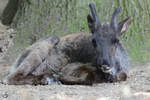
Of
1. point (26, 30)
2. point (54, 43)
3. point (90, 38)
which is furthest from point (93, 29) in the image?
point (26, 30)

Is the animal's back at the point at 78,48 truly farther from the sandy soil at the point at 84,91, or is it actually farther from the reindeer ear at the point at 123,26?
the sandy soil at the point at 84,91

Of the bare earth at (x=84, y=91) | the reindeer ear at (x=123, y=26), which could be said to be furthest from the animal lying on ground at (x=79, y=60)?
the bare earth at (x=84, y=91)

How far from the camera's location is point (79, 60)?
758 centimetres

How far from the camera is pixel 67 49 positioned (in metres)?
7.81

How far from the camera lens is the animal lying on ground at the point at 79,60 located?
7023 mm

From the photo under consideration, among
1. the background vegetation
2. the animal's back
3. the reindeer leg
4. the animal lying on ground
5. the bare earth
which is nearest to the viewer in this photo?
the bare earth

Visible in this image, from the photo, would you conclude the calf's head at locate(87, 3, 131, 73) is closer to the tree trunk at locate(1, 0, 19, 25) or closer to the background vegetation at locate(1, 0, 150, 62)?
the background vegetation at locate(1, 0, 150, 62)

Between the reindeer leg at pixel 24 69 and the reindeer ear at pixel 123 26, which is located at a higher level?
the reindeer ear at pixel 123 26

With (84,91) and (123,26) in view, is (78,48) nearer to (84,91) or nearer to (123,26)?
(123,26)

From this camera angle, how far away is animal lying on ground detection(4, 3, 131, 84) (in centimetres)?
702

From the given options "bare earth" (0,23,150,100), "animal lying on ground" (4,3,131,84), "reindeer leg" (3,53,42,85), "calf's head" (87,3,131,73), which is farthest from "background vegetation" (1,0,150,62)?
"reindeer leg" (3,53,42,85)

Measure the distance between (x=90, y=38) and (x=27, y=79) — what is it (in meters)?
1.60

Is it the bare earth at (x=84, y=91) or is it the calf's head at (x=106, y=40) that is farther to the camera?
the calf's head at (x=106, y=40)

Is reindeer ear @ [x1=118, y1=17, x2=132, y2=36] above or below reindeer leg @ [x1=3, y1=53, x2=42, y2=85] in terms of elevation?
above
